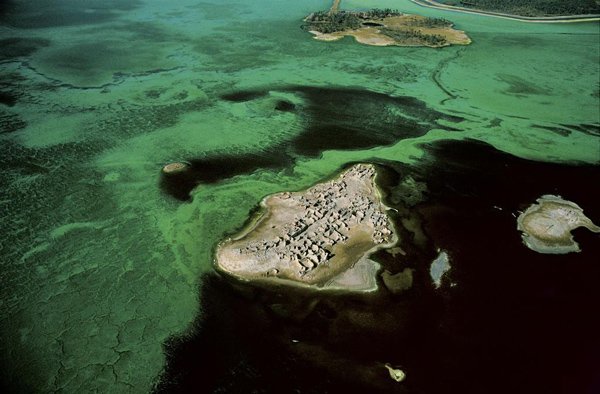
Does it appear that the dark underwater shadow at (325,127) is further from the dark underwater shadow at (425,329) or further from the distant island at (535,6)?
the distant island at (535,6)

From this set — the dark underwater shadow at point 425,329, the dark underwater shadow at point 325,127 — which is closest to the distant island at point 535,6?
the dark underwater shadow at point 325,127

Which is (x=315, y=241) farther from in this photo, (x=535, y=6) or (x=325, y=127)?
(x=535, y=6)

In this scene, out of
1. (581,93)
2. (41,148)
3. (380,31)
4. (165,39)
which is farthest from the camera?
(380,31)

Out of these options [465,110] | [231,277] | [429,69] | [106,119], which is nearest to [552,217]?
[465,110]

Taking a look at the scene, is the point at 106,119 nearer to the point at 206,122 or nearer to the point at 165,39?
the point at 206,122

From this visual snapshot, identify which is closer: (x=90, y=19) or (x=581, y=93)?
(x=581, y=93)

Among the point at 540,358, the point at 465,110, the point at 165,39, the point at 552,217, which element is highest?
the point at 165,39

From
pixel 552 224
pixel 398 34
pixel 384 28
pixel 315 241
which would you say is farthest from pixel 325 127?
pixel 384 28
